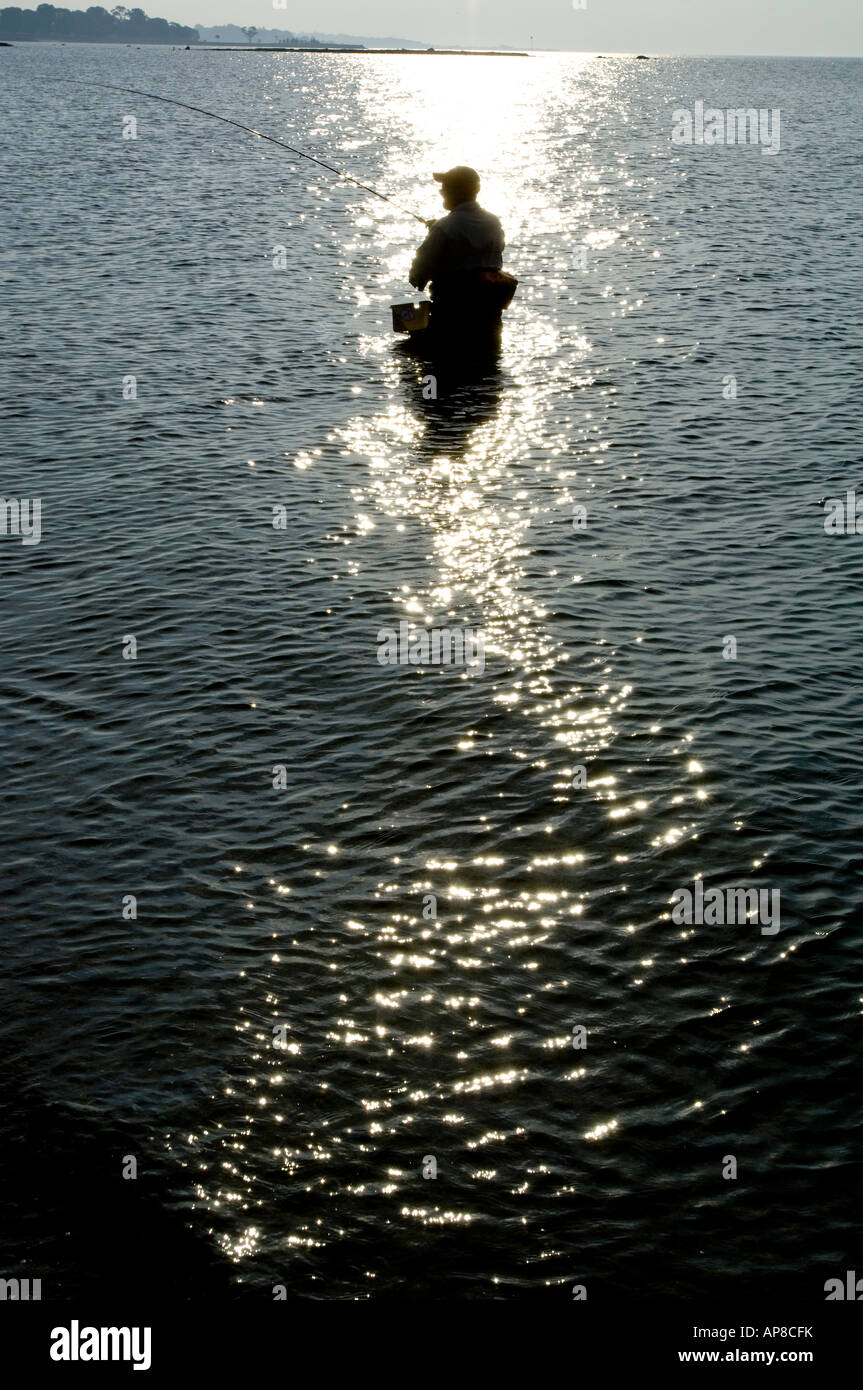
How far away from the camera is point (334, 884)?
9781 millimetres

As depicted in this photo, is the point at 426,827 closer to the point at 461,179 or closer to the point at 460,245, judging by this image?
the point at 460,245

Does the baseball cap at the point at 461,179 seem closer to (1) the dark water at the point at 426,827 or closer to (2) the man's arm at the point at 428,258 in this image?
(2) the man's arm at the point at 428,258

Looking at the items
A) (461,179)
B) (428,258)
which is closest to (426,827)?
(428,258)

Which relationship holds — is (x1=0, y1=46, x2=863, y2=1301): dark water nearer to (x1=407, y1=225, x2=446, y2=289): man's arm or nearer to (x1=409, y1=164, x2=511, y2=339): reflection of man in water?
(x1=409, y1=164, x2=511, y2=339): reflection of man in water

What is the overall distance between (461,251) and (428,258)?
2.03ft

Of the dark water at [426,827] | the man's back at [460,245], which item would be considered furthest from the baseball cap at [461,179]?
the dark water at [426,827]

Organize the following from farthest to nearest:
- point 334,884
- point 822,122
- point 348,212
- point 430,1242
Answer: point 822,122 → point 348,212 → point 334,884 → point 430,1242

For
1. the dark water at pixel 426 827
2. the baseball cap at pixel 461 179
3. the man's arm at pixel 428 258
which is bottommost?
the dark water at pixel 426 827

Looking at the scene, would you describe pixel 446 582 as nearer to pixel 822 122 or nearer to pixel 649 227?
pixel 649 227

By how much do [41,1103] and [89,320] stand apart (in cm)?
2468

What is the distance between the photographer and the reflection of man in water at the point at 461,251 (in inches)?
947

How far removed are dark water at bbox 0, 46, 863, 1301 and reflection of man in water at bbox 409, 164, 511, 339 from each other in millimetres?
1668

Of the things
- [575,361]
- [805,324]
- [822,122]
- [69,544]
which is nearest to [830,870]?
[69,544]

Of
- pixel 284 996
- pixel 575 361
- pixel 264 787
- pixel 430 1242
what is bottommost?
pixel 430 1242
